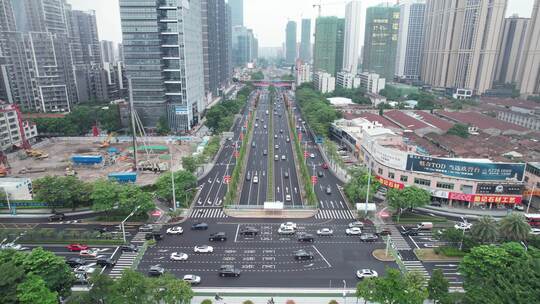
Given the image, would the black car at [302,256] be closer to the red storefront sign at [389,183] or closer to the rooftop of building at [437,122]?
the red storefront sign at [389,183]

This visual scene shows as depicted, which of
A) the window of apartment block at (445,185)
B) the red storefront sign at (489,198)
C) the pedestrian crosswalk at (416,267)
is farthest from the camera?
the window of apartment block at (445,185)

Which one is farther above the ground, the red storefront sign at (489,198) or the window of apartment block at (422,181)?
the window of apartment block at (422,181)

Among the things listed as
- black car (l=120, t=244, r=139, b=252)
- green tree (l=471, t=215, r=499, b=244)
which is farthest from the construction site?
green tree (l=471, t=215, r=499, b=244)

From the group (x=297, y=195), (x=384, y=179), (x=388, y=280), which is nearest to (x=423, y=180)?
(x=384, y=179)

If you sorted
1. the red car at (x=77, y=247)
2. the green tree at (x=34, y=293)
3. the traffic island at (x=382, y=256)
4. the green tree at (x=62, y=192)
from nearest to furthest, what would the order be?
the green tree at (x=34, y=293)
the traffic island at (x=382, y=256)
the red car at (x=77, y=247)
the green tree at (x=62, y=192)

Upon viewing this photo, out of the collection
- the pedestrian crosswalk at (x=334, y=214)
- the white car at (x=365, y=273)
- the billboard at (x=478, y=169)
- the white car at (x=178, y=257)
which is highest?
the billboard at (x=478, y=169)

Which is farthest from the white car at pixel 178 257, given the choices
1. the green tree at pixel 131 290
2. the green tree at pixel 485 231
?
the green tree at pixel 485 231
